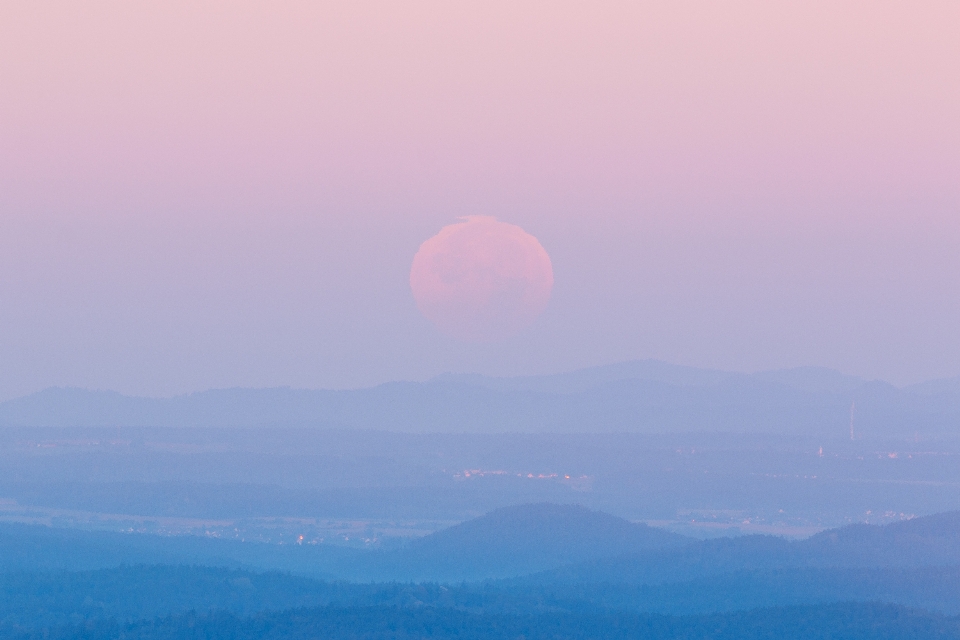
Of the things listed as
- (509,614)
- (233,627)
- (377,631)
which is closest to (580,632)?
(509,614)

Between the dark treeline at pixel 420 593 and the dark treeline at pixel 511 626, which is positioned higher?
the dark treeline at pixel 420 593

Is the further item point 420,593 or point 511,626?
point 420,593

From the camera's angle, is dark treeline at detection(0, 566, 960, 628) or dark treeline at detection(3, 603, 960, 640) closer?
dark treeline at detection(3, 603, 960, 640)

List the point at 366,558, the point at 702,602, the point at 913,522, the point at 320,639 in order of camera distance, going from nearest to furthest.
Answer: the point at 320,639
the point at 702,602
the point at 913,522
the point at 366,558

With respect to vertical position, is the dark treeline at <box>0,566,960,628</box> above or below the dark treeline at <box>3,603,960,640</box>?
above

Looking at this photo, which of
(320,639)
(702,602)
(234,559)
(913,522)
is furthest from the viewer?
(234,559)

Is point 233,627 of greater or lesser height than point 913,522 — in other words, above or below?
below

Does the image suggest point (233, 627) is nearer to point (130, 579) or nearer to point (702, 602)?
point (130, 579)

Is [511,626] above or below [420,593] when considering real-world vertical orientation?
below

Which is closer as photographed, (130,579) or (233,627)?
(233,627)

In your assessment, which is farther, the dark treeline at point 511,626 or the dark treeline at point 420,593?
the dark treeline at point 420,593
